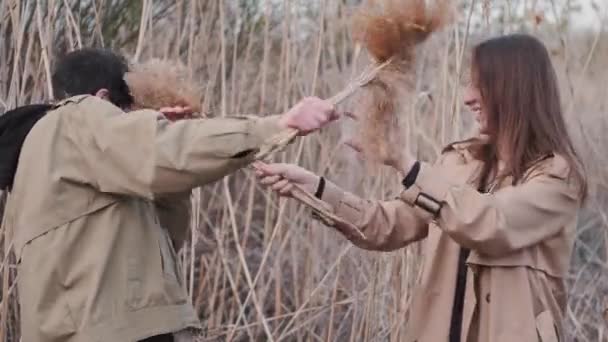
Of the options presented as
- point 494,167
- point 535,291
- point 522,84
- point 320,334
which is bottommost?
point 320,334

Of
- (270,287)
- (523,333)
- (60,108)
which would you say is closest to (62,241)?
(60,108)

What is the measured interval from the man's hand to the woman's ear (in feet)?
1.68

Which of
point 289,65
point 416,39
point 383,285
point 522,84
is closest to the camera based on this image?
point 416,39

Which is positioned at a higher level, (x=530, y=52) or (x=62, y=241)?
(x=530, y=52)

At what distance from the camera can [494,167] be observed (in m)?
2.23

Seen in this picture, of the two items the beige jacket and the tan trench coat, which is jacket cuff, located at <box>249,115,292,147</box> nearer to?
the tan trench coat

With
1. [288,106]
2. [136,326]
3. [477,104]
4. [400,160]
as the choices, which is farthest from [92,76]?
[288,106]

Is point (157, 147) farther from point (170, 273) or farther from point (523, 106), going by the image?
point (523, 106)

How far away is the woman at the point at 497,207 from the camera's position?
80.4 inches

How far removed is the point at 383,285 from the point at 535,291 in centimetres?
102

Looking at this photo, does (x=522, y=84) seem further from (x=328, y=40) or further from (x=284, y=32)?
(x=328, y=40)

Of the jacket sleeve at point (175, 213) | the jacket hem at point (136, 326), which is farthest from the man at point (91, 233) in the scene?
the jacket sleeve at point (175, 213)

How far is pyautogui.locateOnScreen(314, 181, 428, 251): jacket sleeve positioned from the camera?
230cm

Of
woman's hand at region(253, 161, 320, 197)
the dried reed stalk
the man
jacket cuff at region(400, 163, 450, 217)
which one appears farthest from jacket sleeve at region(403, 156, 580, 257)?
the man
